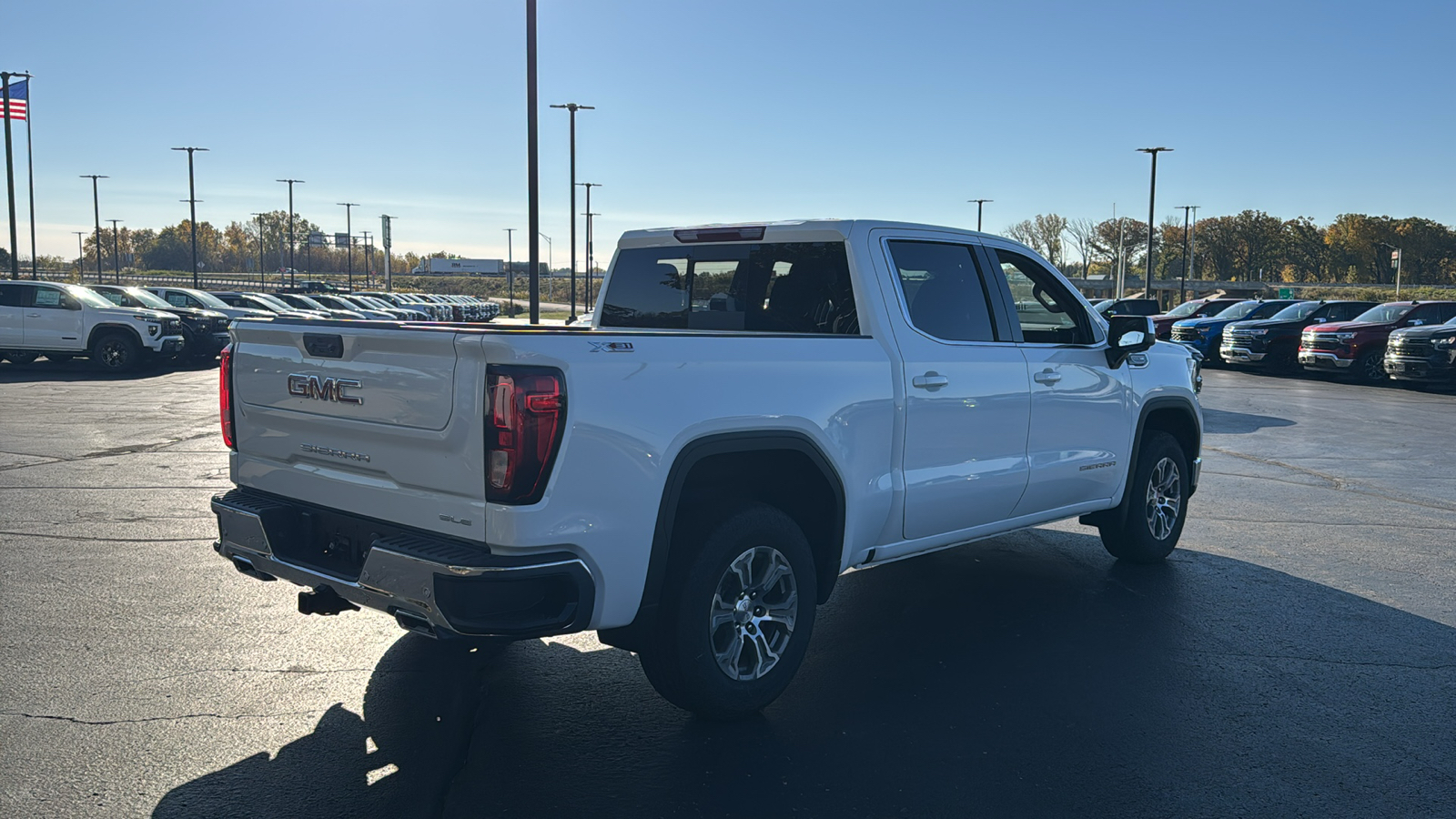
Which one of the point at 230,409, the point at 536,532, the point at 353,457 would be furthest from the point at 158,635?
the point at 536,532

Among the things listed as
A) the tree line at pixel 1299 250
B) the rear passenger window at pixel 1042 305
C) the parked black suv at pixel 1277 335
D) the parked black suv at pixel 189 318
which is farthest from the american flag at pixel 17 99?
the tree line at pixel 1299 250

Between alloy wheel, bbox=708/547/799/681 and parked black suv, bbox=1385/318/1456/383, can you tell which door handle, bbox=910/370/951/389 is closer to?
alloy wheel, bbox=708/547/799/681

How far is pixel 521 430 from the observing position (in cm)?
352

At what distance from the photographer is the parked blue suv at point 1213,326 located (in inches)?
1131

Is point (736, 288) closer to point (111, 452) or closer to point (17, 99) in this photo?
point (111, 452)

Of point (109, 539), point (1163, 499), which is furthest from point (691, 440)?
point (109, 539)

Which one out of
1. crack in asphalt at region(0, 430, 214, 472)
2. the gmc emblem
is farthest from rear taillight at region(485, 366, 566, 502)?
A: crack in asphalt at region(0, 430, 214, 472)

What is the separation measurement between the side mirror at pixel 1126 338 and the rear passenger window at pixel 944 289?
39.4 inches

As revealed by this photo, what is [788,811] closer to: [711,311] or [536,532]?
[536,532]

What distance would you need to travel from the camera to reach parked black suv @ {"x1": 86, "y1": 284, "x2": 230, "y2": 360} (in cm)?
2409

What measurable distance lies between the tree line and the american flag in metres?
96.6

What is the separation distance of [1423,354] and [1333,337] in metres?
2.56

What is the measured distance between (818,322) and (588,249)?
67.4 meters

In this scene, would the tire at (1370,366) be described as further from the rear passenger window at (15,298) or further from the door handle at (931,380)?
the rear passenger window at (15,298)
